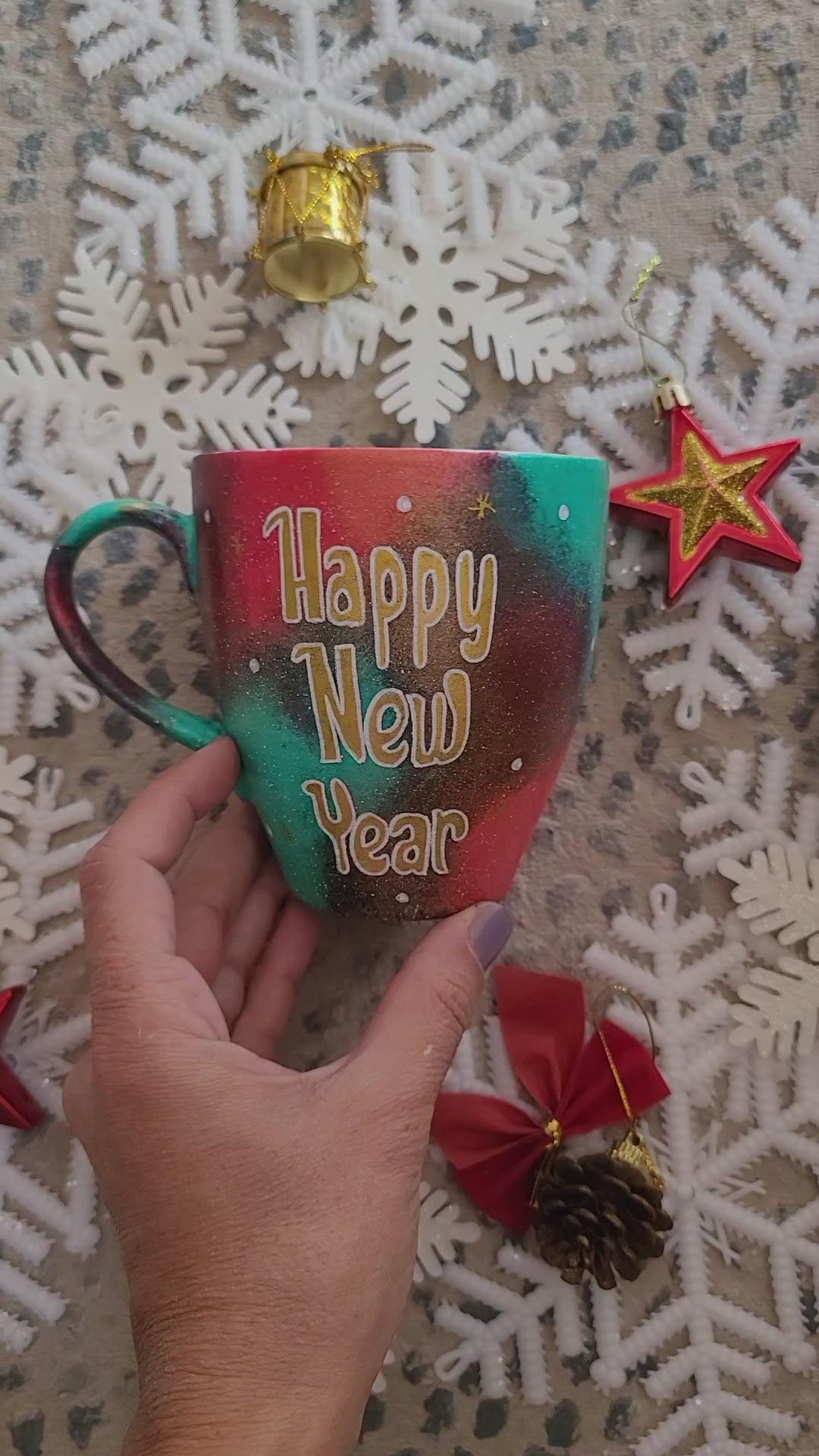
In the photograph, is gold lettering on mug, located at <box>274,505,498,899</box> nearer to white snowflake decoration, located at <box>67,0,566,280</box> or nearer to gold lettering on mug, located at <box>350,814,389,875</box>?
gold lettering on mug, located at <box>350,814,389,875</box>

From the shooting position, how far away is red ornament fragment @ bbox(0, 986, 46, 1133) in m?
0.53

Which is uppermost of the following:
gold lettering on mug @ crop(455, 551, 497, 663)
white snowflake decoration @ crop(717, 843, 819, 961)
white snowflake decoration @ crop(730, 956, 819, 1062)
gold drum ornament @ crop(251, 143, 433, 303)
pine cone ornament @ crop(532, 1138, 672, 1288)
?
gold drum ornament @ crop(251, 143, 433, 303)

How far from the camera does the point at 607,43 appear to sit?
1.86 feet

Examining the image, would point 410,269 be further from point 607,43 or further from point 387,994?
point 387,994

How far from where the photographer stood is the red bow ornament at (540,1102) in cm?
53

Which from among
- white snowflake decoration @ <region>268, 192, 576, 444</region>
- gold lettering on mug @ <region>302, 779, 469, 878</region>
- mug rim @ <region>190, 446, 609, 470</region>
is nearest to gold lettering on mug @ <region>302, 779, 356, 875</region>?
gold lettering on mug @ <region>302, 779, 469, 878</region>

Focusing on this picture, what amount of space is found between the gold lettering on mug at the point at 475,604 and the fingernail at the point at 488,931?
0.12m

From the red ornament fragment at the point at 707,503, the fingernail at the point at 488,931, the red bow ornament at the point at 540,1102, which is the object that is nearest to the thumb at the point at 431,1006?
the fingernail at the point at 488,931

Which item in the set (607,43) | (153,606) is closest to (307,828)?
(153,606)

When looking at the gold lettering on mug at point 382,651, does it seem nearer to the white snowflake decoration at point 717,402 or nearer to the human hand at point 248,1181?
the human hand at point 248,1181

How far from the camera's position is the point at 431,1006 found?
42 cm

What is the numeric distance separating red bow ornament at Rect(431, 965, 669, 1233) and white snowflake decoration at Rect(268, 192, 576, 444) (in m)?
0.31

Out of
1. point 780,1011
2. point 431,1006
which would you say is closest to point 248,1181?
point 431,1006

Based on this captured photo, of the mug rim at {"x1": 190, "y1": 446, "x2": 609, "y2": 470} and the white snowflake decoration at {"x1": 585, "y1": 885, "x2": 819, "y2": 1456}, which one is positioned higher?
the mug rim at {"x1": 190, "y1": 446, "x2": 609, "y2": 470}
